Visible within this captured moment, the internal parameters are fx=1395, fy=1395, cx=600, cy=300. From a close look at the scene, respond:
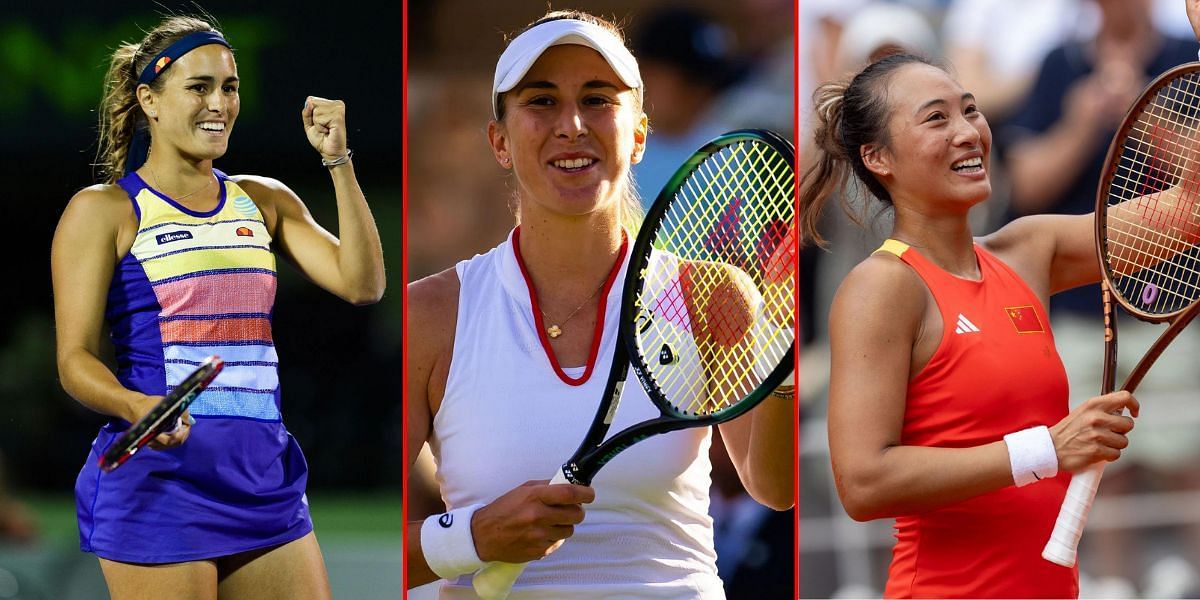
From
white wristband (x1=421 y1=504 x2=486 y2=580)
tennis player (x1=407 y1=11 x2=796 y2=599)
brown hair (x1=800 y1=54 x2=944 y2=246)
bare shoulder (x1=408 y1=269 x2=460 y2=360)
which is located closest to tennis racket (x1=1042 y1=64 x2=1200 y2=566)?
brown hair (x1=800 y1=54 x2=944 y2=246)

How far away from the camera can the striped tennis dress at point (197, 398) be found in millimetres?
2182

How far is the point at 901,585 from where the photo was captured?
2.15m

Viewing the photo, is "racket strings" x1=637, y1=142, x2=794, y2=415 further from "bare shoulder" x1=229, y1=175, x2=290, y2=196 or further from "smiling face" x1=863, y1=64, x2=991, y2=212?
"bare shoulder" x1=229, y1=175, x2=290, y2=196

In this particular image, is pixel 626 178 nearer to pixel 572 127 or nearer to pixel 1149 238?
pixel 572 127

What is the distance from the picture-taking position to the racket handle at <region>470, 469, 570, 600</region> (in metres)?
2.14

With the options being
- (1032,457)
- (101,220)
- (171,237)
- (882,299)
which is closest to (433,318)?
(171,237)

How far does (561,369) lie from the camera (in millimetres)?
2285

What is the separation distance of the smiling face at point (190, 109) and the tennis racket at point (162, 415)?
1.27ft

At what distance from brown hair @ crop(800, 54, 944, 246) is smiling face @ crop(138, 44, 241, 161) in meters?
0.99

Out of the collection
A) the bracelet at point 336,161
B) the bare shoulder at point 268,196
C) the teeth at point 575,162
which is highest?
the bracelet at point 336,161

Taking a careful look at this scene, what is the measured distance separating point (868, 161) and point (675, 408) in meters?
0.52

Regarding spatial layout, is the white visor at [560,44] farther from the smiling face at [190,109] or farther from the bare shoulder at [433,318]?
the smiling face at [190,109]

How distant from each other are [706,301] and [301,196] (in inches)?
31.2

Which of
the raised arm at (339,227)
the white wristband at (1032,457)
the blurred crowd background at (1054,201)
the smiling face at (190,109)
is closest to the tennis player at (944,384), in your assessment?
the white wristband at (1032,457)
